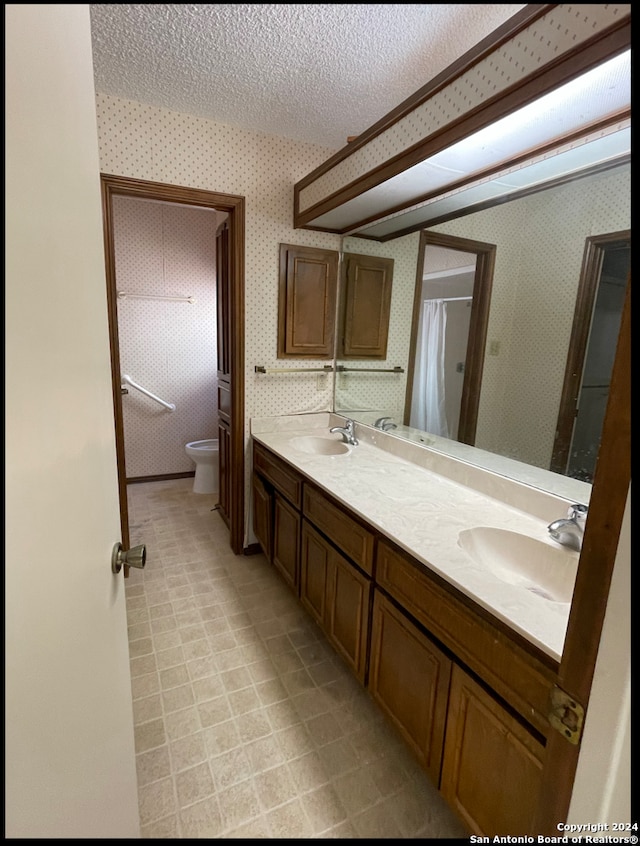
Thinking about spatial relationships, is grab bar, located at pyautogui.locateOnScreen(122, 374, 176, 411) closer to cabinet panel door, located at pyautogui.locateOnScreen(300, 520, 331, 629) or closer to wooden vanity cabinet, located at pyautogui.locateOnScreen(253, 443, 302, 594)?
wooden vanity cabinet, located at pyautogui.locateOnScreen(253, 443, 302, 594)

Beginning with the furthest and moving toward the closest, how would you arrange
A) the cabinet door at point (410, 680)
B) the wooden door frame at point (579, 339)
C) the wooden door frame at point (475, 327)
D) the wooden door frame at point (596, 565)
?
the wooden door frame at point (475, 327), the wooden door frame at point (579, 339), the cabinet door at point (410, 680), the wooden door frame at point (596, 565)

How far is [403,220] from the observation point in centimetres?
214

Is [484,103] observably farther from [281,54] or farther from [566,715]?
[566,715]

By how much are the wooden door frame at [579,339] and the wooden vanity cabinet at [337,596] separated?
0.86m

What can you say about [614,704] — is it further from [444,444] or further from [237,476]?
[237,476]

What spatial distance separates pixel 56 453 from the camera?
55cm

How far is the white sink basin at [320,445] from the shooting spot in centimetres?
244

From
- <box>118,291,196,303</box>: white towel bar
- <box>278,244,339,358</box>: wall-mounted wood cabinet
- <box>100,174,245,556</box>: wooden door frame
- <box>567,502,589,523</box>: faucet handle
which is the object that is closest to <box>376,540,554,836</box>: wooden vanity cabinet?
<box>567,502,589,523</box>: faucet handle

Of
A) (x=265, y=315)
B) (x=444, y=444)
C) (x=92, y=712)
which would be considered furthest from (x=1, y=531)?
(x=265, y=315)

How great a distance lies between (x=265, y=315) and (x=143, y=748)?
83.4 inches

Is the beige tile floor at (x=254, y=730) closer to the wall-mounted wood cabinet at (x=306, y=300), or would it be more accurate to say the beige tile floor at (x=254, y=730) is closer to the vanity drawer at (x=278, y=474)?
the vanity drawer at (x=278, y=474)

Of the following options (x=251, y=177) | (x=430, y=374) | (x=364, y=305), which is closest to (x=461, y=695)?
(x=430, y=374)

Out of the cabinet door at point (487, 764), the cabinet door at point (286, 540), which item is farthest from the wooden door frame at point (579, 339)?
the cabinet door at point (286, 540)

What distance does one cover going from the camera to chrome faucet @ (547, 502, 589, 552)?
1.19 metres
